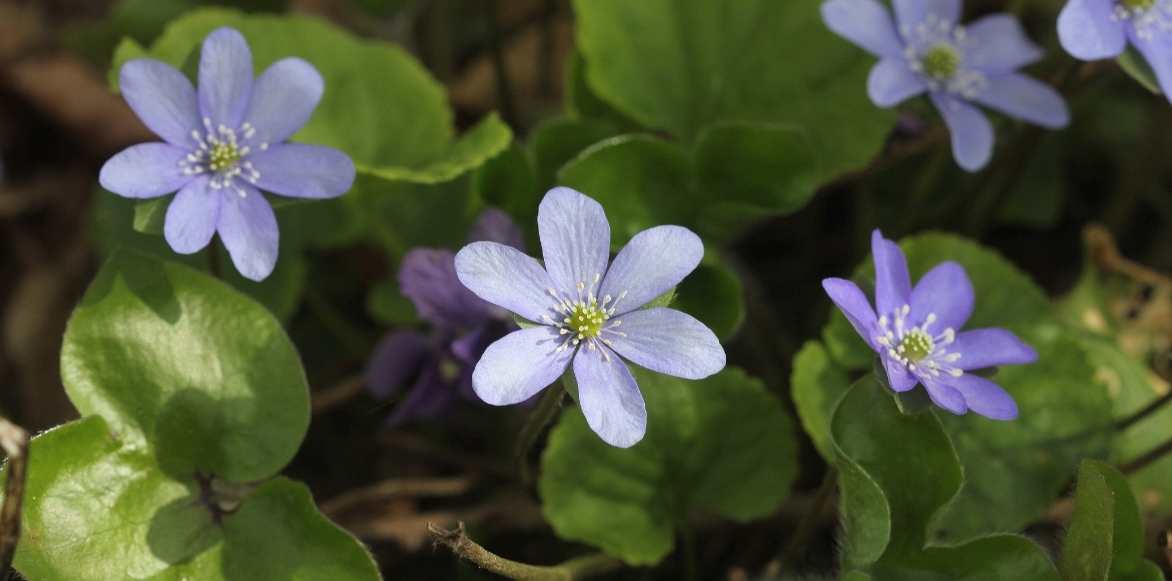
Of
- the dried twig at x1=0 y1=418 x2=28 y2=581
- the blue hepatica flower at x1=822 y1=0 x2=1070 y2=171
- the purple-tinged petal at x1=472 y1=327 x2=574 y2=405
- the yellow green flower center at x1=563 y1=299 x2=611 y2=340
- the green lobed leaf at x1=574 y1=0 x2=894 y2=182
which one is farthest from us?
the green lobed leaf at x1=574 y1=0 x2=894 y2=182

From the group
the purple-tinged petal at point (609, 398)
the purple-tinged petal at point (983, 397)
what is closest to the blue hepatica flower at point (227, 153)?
the purple-tinged petal at point (609, 398)

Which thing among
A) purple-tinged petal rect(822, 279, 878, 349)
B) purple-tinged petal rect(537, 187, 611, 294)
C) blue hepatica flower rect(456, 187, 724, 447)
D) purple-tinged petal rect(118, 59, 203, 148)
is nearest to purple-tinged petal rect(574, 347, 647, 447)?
blue hepatica flower rect(456, 187, 724, 447)

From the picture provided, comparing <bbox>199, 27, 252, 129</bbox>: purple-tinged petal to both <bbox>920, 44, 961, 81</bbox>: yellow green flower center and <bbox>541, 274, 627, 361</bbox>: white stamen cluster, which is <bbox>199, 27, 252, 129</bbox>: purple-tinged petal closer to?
<bbox>541, 274, 627, 361</bbox>: white stamen cluster

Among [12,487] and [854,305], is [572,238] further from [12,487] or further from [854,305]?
[12,487]

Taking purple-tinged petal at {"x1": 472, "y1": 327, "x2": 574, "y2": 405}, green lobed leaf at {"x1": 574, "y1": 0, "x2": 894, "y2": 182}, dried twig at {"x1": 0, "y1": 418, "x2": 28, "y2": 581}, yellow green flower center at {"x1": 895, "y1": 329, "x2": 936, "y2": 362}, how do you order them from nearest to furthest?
dried twig at {"x1": 0, "y1": 418, "x2": 28, "y2": 581} < purple-tinged petal at {"x1": 472, "y1": 327, "x2": 574, "y2": 405} < yellow green flower center at {"x1": 895, "y1": 329, "x2": 936, "y2": 362} < green lobed leaf at {"x1": 574, "y1": 0, "x2": 894, "y2": 182}

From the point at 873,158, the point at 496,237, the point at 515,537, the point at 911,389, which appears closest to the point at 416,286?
the point at 496,237

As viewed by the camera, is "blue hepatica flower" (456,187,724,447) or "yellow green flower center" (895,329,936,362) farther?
"yellow green flower center" (895,329,936,362)
